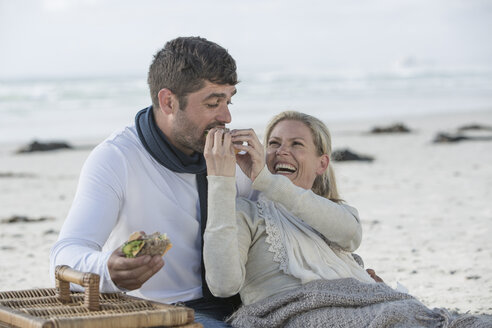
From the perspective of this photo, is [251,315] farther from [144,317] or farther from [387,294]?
[144,317]

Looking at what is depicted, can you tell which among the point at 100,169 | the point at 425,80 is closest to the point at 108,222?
the point at 100,169

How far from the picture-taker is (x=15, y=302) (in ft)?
9.84

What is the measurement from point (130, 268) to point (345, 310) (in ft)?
3.51

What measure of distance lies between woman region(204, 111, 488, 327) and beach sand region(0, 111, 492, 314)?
184cm

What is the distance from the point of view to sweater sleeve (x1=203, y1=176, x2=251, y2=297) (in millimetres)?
3396

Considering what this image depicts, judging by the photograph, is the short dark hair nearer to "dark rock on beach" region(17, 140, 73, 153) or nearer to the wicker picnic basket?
the wicker picnic basket

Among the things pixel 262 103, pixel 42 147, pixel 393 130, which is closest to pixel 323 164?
pixel 42 147

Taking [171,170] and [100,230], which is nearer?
[100,230]

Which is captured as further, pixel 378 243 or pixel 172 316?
pixel 378 243

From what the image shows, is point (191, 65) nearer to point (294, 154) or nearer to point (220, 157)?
point (220, 157)

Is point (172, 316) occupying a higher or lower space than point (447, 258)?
higher

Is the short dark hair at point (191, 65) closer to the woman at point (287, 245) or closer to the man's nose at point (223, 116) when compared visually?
the man's nose at point (223, 116)

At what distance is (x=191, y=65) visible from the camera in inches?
143

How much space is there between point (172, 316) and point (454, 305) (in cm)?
311
